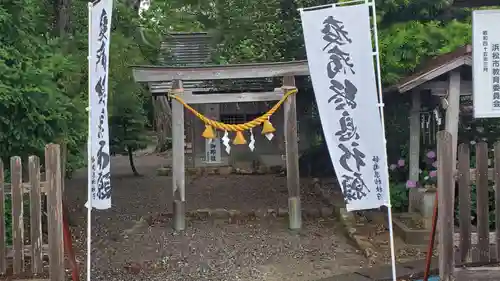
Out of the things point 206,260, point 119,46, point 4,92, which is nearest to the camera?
point 4,92

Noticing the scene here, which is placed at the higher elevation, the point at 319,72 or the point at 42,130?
the point at 319,72

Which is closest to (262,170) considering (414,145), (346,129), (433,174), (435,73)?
(414,145)

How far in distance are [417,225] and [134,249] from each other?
4.52 m

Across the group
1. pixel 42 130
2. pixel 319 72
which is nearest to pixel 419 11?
pixel 319 72

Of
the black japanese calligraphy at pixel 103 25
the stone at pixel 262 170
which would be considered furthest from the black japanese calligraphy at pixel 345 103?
the stone at pixel 262 170

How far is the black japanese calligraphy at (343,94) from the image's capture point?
6.23 meters

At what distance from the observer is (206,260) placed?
7.74 meters

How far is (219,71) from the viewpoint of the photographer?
31.8 feet

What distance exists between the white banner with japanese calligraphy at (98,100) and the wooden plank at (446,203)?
3367 mm

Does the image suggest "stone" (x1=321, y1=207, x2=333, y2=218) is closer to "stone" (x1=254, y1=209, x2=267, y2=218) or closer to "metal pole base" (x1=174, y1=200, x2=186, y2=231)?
"stone" (x1=254, y1=209, x2=267, y2=218)

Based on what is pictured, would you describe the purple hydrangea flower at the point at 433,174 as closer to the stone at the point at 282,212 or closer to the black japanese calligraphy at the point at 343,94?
the stone at the point at 282,212

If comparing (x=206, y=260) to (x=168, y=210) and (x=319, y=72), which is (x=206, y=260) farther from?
(x=168, y=210)

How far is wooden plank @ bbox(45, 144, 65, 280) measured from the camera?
16.2 feet

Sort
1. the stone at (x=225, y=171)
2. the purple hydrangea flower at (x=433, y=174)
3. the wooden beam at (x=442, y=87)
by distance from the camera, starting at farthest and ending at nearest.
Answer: the stone at (x=225, y=171)
the purple hydrangea flower at (x=433, y=174)
the wooden beam at (x=442, y=87)
